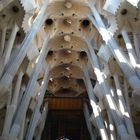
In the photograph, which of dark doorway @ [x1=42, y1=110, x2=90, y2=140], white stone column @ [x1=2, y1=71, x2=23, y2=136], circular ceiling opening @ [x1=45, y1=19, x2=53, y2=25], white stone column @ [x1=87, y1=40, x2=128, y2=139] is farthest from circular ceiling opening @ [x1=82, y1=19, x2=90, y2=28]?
white stone column @ [x1=2, y1=71, x2=23, y2=136]

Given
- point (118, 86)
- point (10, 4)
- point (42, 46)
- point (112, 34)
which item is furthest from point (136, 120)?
point (10, 4)

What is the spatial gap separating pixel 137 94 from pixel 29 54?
22.8ft

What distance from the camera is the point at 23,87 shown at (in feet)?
68.8

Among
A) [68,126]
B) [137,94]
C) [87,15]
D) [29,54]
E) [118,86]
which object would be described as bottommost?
[137,94]

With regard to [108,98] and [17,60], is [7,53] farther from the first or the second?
[108,98]

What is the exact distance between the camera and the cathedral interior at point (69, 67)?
16.6 meters

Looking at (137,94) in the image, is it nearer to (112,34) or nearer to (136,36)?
(136,36)

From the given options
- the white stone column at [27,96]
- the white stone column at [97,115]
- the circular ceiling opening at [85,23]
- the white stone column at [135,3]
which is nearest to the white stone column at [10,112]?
the white stone column at [27,96]

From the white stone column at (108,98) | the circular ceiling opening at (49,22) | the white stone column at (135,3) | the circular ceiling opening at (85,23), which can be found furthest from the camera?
the circular ceiling opening at (85,23)

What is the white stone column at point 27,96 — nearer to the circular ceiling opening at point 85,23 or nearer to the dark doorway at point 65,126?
the circular ceiling opening at point 85,23

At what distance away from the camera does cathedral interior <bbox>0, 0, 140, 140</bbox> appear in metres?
16.6

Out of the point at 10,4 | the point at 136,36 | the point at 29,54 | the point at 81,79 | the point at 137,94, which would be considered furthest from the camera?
the point at 81,79

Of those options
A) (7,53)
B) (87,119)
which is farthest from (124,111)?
(87,119)

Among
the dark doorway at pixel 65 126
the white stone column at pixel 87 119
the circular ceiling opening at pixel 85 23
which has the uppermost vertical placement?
the circular ceiling opening at pixel 85 23
